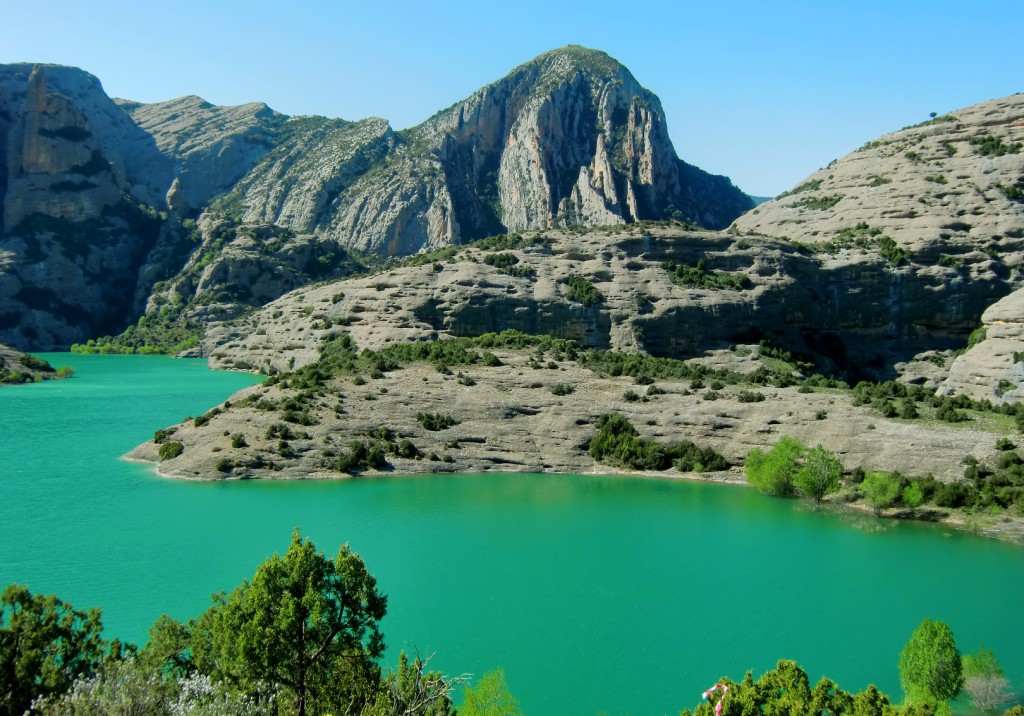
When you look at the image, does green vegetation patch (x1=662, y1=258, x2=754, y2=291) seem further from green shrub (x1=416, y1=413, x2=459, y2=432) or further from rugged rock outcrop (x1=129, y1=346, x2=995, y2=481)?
green shrub (x1=416, y1=413, x2=459, y2=432)

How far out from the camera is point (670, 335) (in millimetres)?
75562

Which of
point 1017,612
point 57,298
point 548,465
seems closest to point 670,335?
point 548,465

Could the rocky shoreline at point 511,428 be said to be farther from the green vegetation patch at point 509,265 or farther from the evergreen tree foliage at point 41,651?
the evergreen tree foliage at point 41,651

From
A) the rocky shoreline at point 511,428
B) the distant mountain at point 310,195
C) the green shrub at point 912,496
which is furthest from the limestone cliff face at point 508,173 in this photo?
the green shrub at point 912,496

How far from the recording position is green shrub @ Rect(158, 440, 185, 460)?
49.7 meters

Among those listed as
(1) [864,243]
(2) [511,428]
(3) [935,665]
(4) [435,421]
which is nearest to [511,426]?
(2) [511,428]

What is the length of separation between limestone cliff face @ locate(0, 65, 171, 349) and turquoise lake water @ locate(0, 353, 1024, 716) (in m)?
106

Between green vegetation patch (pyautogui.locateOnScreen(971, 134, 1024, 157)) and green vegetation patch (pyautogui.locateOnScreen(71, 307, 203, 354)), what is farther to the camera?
green vegetation patch (pyautogui.locateOnScreen(71, 307, 203, 354))

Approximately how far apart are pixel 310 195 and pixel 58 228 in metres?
53.6

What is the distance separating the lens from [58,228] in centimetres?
15062

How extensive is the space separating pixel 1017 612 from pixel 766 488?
58.2 feet

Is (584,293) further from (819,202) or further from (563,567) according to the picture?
(563,567)

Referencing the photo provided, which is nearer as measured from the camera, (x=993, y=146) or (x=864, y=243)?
(x=864, y=243)

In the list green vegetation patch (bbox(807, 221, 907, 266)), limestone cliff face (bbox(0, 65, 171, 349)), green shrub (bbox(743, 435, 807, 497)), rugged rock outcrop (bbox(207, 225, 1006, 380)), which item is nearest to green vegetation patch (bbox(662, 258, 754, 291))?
rugged rock outcrop (bbox(207, 225, 1006, 380))
